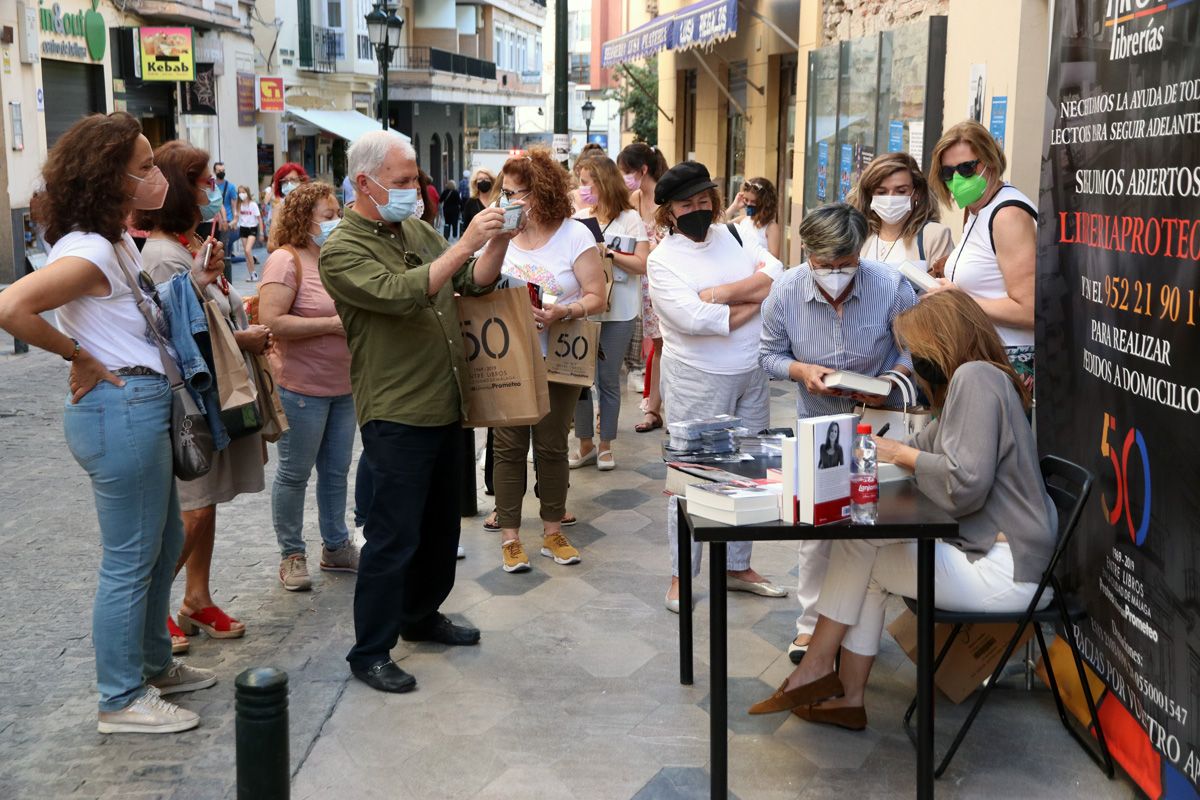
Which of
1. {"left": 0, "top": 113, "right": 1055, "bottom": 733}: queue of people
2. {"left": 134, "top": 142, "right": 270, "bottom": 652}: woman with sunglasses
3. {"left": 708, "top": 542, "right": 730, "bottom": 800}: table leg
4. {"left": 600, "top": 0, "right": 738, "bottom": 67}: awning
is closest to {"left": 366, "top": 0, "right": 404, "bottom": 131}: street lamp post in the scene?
{"left": 600, "top": 0, "right": 738, "bottom": 67}: awning

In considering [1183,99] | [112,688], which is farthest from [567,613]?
[1183,99]

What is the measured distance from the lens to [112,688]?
4.37 meters

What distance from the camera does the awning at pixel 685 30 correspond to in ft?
43.8

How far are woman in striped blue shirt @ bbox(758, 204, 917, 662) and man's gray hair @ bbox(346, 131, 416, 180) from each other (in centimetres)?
150

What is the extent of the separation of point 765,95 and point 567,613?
11.7 meters

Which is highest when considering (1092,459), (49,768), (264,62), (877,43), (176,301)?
(264,62)

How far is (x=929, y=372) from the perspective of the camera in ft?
13.5

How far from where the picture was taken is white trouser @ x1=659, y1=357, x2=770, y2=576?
221 inches

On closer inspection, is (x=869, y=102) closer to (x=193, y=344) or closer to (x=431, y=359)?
(x=431, y=359)

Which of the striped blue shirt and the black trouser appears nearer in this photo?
the black trouser

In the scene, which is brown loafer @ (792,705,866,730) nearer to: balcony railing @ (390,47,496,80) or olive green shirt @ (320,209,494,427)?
olive green shirt @ (320,209,494,427)

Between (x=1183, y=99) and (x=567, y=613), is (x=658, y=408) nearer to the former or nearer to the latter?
(x=567, y=613)

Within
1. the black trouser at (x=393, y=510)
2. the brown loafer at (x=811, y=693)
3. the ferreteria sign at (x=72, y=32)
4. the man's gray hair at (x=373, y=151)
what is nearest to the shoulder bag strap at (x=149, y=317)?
the black trouser at (x=393, y=510)

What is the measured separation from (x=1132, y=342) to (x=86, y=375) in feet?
10.2
